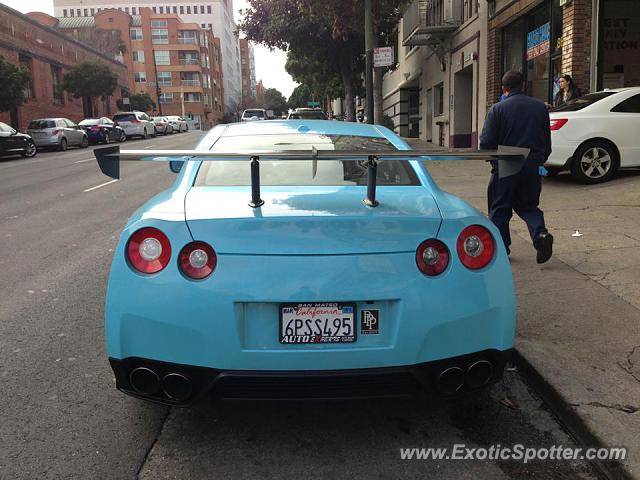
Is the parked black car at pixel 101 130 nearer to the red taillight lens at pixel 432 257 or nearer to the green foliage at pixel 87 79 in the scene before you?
the green foliage at pixel 87 79

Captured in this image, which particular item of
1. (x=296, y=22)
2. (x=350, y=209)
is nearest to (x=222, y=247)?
(x=350, y=209)

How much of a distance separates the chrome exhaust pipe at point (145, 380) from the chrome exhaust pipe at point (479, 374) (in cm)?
142

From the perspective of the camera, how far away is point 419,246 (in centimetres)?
261

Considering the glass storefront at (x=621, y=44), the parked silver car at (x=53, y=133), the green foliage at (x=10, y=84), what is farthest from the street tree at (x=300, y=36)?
the glass storefront at (x=621, y=44)

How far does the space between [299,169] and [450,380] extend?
61.5 inches

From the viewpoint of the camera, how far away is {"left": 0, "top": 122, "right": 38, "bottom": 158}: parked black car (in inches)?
860

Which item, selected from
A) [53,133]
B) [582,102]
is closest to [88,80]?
[53,133]

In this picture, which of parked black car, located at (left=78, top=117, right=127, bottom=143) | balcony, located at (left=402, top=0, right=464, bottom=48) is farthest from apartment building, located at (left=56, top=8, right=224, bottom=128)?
balcony, located at (left=402, top=0, right=464, bottom=48)

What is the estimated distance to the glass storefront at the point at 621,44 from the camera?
13.5 metres

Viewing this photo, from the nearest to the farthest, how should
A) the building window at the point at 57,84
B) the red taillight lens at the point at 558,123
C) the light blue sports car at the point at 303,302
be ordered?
the light blue sports car at the point at 303,302 → the red taillight lens at the point at 558,123 → the building window at the point at 57,84

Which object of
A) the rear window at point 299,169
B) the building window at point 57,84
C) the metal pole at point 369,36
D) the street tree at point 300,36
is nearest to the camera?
the rear window at point 299,169

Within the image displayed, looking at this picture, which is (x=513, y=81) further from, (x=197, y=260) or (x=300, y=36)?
(x=300, y=36)

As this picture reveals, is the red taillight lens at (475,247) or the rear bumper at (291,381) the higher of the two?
the red taillight lens at (475,247)

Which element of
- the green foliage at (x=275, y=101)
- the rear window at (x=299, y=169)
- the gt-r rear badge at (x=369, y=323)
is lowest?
the gt-r rear badge at (x=369, y=323)
